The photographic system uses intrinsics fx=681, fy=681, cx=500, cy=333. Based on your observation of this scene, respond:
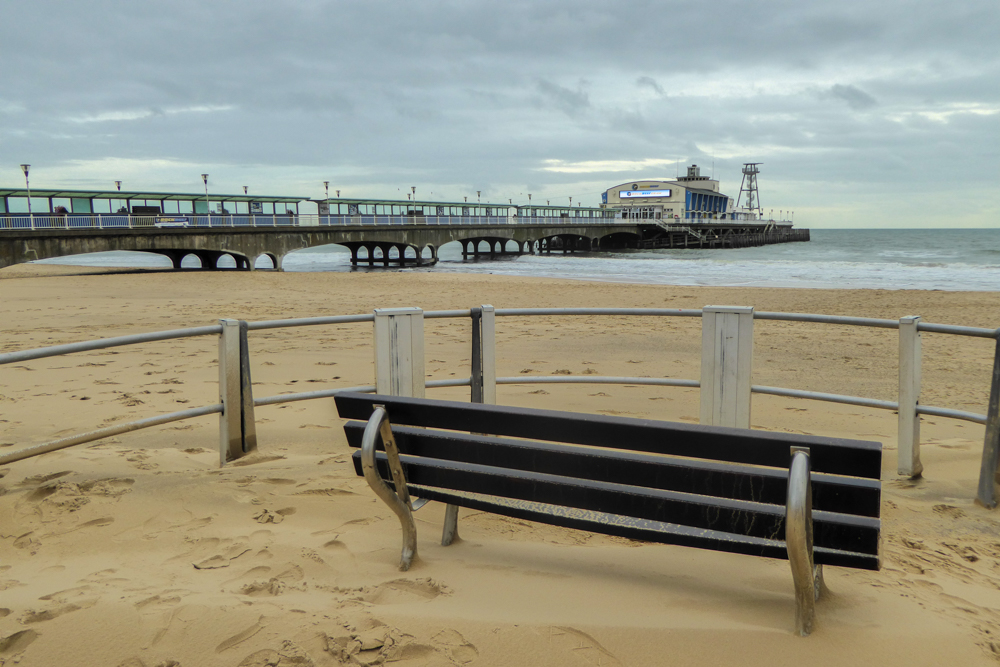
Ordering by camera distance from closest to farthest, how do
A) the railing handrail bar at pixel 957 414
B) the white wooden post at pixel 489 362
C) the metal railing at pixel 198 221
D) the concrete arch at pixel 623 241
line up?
the railing handrail bar at pixel 957 414
the white wooden post at pixel 489 362
the metal railing at pixel 198 221
the concrete arch at pixel 623 241

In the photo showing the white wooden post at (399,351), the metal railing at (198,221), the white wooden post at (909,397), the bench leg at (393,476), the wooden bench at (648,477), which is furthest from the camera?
the metal railing at (198,221)

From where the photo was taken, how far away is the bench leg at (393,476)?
2.51 m

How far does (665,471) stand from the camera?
2166 millimetres

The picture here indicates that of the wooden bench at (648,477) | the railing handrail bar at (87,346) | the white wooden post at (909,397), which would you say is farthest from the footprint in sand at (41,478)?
the white wooden post at (909,397)

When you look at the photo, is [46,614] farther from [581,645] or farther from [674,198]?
[674,198]

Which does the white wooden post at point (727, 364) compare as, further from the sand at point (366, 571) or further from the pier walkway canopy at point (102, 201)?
the pier walkway canopy at point (102, 201)

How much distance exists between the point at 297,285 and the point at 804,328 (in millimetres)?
18148

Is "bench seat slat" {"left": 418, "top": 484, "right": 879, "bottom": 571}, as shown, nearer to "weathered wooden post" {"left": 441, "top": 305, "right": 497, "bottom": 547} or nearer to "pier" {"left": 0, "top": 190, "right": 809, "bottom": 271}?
"weathered wooden post" {"left": 441, "top": 305, "right": 497, "bottom": 547}

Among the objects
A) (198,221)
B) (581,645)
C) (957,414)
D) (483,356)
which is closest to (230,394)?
(483,356)

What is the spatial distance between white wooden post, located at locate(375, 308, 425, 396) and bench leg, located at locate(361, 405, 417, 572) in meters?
1.73

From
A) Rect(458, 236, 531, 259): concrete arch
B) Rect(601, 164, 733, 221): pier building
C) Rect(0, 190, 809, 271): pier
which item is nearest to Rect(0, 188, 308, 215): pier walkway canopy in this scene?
Rect(0, 190, 809, 271): pier

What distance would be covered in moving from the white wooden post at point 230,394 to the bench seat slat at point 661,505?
2271 millimetres

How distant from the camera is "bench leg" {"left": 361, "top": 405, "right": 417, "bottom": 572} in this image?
8.24 feet

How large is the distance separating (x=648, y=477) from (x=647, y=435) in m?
0.14
